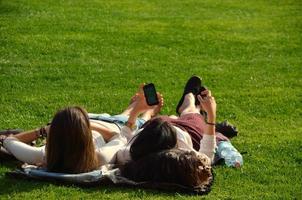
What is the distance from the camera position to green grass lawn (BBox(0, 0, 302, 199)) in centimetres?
753

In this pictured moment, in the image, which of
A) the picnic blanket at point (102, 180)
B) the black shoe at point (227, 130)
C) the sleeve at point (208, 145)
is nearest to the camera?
the picnic blanket at point (102, 180)

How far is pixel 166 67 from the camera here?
12523mm

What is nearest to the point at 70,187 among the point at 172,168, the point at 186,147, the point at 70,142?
the point at 70,142

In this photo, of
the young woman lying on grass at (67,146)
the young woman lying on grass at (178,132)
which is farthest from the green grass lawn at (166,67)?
the young woman lying on grass at (178,132)

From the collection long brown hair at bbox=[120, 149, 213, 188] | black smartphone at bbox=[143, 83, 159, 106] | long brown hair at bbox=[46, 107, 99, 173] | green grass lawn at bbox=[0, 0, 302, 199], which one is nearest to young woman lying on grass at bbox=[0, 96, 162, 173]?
long brown hair at bbox=[46, 107, 99, 173]

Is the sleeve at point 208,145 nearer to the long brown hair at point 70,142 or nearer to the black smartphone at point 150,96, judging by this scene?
the black smartphone at point 150,96

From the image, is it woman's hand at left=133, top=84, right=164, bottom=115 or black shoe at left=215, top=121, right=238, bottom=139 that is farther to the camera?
black shoe at left=215, top=121, right=238, bottom=139

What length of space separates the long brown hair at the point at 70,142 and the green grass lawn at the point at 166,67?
26 centimetres

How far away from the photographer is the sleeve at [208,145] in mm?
7395

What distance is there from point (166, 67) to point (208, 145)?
17.2 ft

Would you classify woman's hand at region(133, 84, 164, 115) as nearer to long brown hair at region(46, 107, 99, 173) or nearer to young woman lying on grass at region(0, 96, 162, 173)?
young woman lying on grass at region(0, 96, 162, 173)

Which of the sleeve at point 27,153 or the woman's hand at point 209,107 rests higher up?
the woman's hand at point 209,107

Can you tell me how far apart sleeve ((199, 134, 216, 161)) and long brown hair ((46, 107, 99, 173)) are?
123cm

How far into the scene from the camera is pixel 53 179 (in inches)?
273
